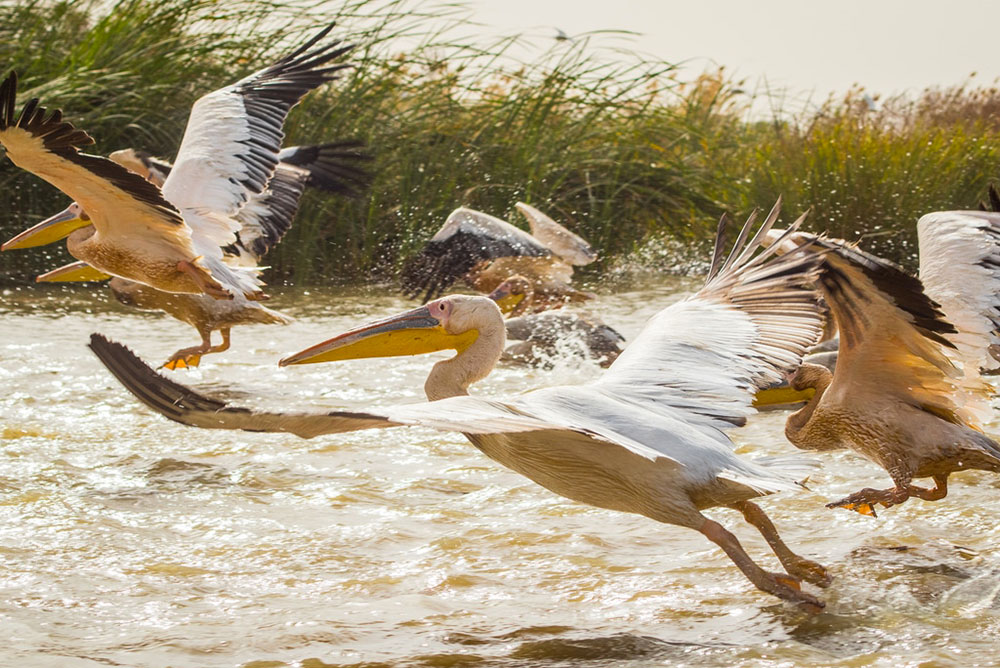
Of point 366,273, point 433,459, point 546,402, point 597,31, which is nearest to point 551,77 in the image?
point 597,31

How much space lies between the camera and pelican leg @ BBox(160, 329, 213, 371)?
580cm

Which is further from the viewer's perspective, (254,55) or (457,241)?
(254,55)

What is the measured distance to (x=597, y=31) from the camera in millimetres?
9695

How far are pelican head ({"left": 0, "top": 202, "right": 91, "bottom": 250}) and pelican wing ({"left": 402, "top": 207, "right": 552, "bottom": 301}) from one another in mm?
1833

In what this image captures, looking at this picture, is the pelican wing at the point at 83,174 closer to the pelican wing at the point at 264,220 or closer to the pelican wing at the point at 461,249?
the pelican wing at the point at 264,220

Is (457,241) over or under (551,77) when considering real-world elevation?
under

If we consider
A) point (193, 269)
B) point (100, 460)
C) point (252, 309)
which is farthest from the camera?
point (252, 309)

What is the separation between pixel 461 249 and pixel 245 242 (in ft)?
4.06

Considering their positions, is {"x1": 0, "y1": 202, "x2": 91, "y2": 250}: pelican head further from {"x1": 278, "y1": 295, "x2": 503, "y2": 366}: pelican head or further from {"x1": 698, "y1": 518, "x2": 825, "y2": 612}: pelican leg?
{"x1": 698, "y1": 518, "x2": 825, "y2": 612}: pelican leg

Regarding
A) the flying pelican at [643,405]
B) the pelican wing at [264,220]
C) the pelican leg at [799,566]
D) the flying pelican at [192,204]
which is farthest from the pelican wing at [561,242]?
the pelican leg at [799,566]

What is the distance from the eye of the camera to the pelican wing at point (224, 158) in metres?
5.66

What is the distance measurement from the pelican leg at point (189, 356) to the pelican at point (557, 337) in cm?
153

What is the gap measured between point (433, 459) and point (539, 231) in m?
3.04

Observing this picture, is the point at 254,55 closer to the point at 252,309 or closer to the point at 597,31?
the point at 597,31
